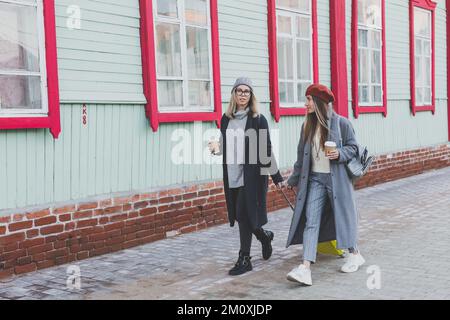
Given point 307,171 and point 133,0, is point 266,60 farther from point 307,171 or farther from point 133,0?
point 307,171

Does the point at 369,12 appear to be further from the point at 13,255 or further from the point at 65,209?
the point at 13,255

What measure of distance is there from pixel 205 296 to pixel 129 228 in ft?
7.80

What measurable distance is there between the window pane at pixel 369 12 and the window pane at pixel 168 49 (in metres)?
5.71

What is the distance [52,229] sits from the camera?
6742 mm

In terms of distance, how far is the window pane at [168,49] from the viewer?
820cm

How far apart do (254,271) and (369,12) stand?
28.0 feet

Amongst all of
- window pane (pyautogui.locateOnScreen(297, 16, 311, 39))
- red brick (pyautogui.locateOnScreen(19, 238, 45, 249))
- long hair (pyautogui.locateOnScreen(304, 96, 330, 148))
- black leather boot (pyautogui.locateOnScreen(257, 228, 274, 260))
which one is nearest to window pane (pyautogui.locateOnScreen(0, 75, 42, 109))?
red brick (pyautogui.locateOnScreen(19, 238, 45, 249))

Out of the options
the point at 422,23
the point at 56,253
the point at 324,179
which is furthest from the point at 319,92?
the point at 422,23

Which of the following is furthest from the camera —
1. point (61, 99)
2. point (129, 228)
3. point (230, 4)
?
point (230, 4)

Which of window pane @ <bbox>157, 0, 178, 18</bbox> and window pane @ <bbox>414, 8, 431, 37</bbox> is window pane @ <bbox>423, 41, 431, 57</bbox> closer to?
window pane @ <bbox>414, 8, 431, 37</bbox>

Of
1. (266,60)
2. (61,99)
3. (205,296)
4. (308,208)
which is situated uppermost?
(266,60)

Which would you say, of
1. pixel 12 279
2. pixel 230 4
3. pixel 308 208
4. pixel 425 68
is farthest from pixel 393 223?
pixel 425 68

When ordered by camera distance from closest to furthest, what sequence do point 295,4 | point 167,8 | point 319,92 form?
point 319,92
point 167,8
point 295,4

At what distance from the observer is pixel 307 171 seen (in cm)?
619
